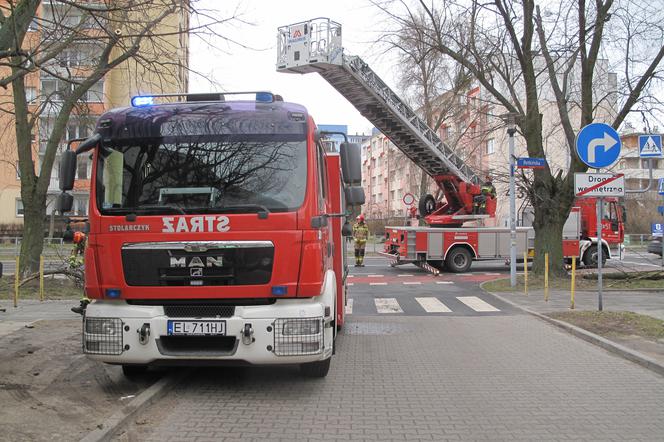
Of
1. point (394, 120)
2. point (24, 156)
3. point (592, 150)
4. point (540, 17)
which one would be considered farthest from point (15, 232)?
point (592, 150)

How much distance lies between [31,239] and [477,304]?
1103 cm

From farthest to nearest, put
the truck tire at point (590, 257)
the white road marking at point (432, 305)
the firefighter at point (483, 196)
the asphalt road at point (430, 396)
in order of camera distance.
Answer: the truck tire at point (590, 257) → the firefighter at point (483, 196) → the white road marking at point (432, 305) → the asphalt road at point (430, 396)

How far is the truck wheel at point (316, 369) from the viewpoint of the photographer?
601cm

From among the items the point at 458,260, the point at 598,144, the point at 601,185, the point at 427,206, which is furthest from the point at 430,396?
the point at 427,206

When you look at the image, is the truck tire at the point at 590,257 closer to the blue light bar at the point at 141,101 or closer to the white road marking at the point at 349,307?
the white road marking at the point at 349,307

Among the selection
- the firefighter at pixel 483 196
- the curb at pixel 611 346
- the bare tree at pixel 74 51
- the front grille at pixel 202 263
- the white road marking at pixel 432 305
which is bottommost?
the white road marking at pixel 432 305

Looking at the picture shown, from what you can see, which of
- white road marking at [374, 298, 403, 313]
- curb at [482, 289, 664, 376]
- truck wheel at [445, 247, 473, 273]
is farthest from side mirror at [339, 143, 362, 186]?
truck wheel at [445, 247, 473, 273]

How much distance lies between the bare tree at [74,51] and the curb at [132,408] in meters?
3.46

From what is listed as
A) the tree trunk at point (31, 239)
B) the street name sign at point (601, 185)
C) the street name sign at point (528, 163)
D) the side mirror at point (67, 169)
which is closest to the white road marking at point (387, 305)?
the street name sign at point (601, 185)

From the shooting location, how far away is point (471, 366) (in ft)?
22.5

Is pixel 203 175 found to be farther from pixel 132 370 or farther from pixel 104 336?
pixel 132 370

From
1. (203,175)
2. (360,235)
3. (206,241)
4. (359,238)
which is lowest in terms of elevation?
(359,238)

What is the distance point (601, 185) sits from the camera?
382 inches

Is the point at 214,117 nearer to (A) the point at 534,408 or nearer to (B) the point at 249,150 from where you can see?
(B) the point at 249,150
